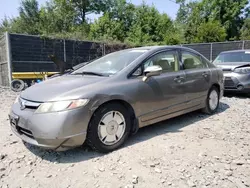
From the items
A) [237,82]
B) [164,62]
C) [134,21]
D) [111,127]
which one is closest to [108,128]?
[111,127]

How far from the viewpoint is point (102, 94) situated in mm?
2934

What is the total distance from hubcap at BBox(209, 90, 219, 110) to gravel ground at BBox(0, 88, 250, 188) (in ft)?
3.37

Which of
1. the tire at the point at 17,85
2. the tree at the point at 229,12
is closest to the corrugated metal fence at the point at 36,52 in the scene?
the tire at the point at 17,85

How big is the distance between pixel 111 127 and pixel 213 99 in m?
2.76

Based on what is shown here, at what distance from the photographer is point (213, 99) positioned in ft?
16.1

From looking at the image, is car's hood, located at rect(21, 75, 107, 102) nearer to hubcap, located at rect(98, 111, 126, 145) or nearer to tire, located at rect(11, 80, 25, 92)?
hubcap, located at rect(98, 111, 126, 145)

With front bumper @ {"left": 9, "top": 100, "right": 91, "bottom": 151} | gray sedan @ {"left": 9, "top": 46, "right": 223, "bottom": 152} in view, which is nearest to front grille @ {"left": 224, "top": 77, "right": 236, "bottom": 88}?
gray sedan @ {"left": 9, "top": 46, "right": 223, "bottom": 152}

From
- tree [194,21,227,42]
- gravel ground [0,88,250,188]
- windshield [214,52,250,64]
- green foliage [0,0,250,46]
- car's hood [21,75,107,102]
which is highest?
green foliage [0,0,250,46]

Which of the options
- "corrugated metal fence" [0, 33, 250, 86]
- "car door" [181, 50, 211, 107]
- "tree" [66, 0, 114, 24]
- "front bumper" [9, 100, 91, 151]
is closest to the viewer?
"front bumper" [9, 100, 91, 151]

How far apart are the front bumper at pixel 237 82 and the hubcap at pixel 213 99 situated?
206 cm

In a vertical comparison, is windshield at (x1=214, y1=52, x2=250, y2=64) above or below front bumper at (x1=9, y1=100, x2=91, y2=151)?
above

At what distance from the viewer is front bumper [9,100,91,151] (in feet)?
8.71

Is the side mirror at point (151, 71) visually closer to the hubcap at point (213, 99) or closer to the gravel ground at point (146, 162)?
the gravel ground at point (146, 162)

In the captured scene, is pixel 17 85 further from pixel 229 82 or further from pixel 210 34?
pixel 210 34
